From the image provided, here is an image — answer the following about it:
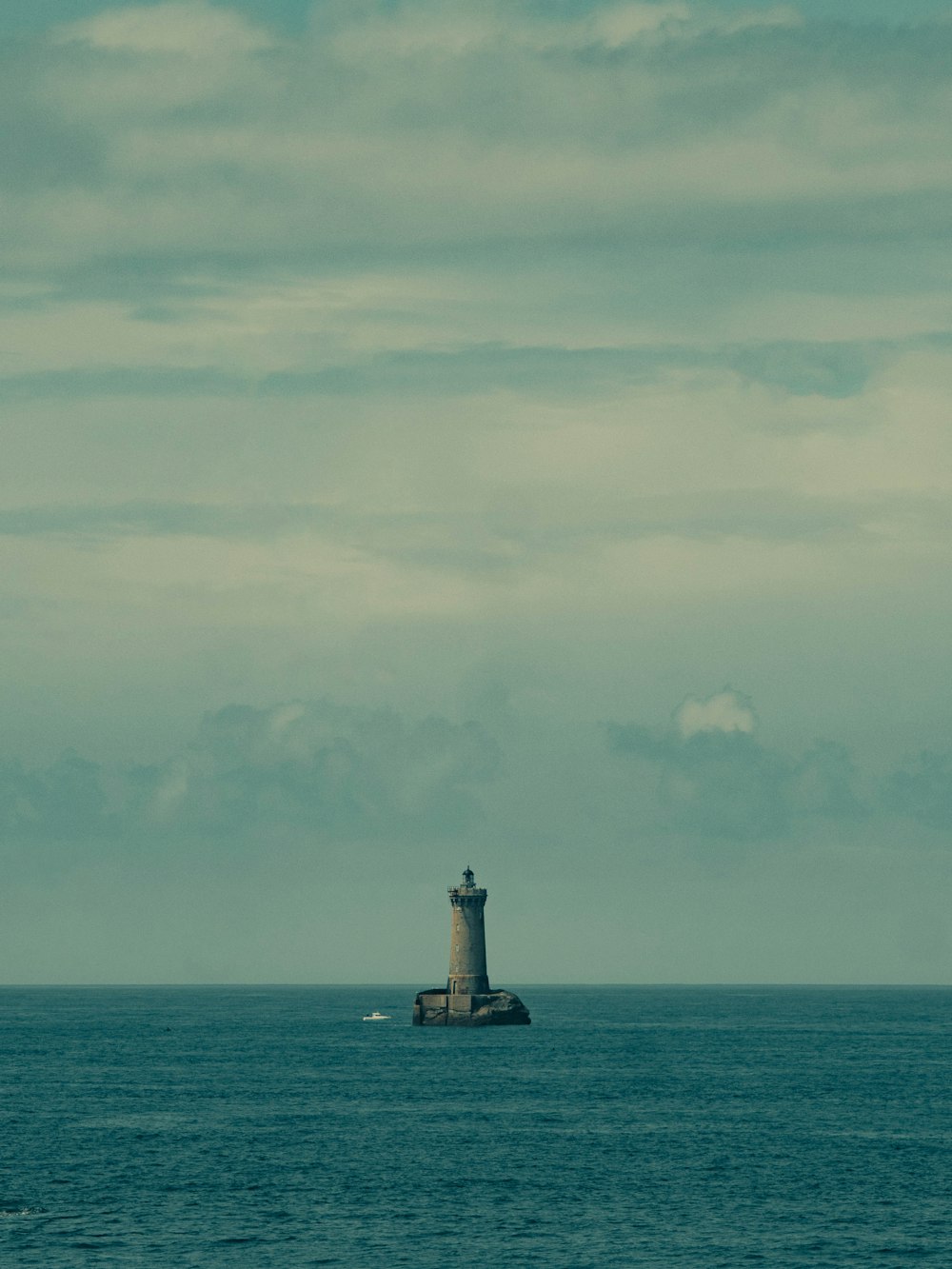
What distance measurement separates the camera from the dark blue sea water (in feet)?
216

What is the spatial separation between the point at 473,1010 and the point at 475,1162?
288 ft

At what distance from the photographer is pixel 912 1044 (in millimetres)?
181250

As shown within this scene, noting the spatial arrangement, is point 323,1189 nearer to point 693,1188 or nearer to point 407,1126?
point 693,1188

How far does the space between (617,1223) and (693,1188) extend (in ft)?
30.6

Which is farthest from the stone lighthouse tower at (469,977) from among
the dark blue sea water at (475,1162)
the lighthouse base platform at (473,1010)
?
the dark blue sea water at (475,1162)

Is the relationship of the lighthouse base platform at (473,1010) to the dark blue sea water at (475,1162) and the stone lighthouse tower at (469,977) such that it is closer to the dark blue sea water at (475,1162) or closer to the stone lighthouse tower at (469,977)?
the stone lighthouse tower at (469,977)

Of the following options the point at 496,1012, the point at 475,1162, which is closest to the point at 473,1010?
the point at 496,1012

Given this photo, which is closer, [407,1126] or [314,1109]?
[407,1126]

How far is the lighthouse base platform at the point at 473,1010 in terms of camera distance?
173 m

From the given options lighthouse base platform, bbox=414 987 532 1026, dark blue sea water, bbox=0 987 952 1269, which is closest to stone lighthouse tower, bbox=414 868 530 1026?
lighthouse base platform, bbox=414 987 532 1026

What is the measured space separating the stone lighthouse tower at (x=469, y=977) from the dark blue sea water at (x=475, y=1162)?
2073 centimetres

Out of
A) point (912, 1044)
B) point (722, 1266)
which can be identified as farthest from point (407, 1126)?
point (912, 1044)

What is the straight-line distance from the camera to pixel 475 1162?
8606cm

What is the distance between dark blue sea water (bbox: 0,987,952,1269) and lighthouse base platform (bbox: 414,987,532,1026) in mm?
22740
